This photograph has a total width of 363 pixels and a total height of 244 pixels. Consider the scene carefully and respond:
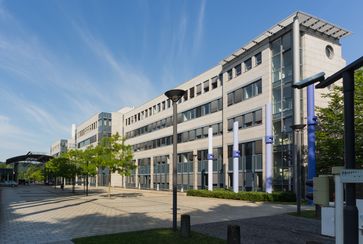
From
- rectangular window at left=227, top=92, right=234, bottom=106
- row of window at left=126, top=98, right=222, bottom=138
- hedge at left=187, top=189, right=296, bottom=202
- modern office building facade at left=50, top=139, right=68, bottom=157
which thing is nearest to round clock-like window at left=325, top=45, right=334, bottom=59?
rectangular window at left=227, top=92, right=234, bottom=106

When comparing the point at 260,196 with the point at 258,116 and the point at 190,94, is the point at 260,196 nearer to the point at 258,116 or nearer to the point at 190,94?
the point at 258,116

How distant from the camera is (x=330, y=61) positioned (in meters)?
35.9

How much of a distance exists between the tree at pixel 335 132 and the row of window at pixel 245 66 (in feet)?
33.4

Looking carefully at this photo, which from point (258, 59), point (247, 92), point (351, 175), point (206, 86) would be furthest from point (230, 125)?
point (351, 175)

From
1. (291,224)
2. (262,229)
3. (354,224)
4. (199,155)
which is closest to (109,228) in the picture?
(262,229)

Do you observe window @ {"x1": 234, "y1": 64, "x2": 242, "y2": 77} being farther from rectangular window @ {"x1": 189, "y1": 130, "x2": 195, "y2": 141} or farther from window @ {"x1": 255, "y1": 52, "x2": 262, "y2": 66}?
Answer: rectangular window @ {"x1": 189, "y1": 130, "x2": 195, "y2": 141}

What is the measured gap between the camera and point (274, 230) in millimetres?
14430

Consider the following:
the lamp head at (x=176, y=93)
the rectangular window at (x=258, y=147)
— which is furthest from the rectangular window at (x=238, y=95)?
the lamp head at (x=176, y=93)

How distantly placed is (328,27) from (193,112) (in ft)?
72.3

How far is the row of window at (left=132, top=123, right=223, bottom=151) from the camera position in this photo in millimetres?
46269

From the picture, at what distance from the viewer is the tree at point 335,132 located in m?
26.8

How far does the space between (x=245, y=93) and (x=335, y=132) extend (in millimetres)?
13190

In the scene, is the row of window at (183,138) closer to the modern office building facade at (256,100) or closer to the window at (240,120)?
the modern office building facade at (256,100)

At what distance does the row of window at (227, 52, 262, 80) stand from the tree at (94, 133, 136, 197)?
14529mm
